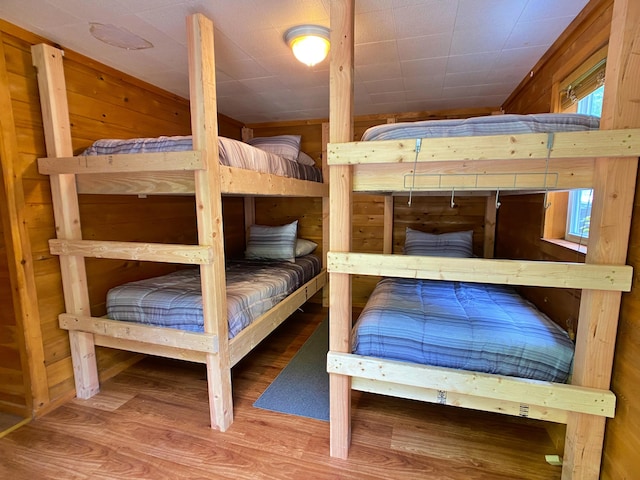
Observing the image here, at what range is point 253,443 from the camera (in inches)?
61.2

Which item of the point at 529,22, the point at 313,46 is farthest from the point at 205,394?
the point at 529,22

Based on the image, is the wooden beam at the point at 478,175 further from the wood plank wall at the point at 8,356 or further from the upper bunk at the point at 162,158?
the wood plank wall at the point at 8,356

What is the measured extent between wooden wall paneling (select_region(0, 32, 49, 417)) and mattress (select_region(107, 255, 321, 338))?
1.21ft

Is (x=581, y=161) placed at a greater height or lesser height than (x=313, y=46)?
lesser

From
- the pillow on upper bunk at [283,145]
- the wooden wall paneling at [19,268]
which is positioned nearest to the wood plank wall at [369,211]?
the pillow on upper bunk at [283,145]

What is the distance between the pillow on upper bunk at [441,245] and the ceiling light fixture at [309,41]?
5.91ft

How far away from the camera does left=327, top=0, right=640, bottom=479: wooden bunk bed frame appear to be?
1.08 m

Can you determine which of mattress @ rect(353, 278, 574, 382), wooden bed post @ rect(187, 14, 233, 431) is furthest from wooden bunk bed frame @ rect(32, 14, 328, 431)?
mattress @ rect(353, 278, 574, 382)

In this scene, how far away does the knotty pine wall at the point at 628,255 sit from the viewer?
3.56 ft

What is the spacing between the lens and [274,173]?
2.36 m

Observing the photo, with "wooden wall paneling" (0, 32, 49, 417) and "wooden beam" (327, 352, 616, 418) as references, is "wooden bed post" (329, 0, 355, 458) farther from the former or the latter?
"wooden wall paneling" (0, 32, 49, 417)

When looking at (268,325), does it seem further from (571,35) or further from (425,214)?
(571,35)

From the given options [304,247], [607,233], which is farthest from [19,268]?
[607,233]

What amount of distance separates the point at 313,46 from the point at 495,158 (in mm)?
1157
